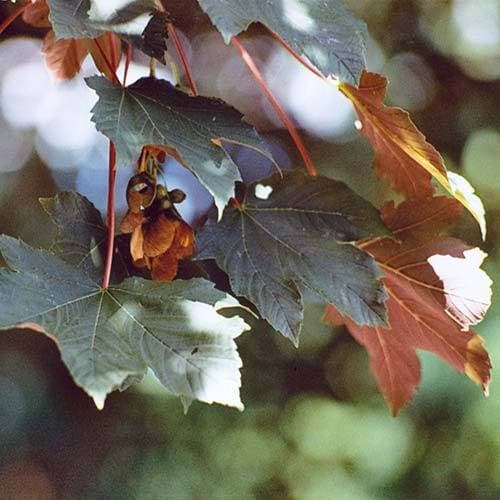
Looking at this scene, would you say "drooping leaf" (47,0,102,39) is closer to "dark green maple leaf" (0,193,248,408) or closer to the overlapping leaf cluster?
the overlapping leaf cluster

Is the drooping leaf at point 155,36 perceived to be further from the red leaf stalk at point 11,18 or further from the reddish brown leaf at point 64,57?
the reddish brown leaf at point 64,57

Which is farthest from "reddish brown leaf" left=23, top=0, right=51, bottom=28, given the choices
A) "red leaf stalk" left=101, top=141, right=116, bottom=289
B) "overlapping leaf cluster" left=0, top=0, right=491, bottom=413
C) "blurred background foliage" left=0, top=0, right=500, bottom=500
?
"blurred background foliage" left=0, top=0, right=500, bottom=500

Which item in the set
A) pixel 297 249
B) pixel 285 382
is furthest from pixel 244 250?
pixel 285 382

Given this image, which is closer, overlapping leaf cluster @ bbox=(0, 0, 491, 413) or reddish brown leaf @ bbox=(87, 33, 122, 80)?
overlapping leaf cluster @ bbox=(0, 0, 491, 413)

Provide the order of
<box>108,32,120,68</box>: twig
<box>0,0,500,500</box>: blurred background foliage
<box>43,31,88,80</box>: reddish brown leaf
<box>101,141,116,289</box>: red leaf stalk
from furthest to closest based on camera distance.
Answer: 1. <box>0,0,500,500</box>: blurred background foliage
2. <box>43,31,88,80</box>: reddish brown leaf
3. <box>108,32,120,68</box>: twig
4. <box>101,141,116,289</box>: red leaf stalk

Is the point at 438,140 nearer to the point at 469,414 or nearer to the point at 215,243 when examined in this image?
the point at 469,414

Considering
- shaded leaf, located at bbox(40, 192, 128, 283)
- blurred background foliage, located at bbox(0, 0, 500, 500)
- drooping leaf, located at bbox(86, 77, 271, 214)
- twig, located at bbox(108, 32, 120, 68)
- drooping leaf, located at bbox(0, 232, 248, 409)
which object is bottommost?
blurred background foliage, located at bbox(0, 0, 500, 500)

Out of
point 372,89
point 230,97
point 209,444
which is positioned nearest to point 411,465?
point 209,444
